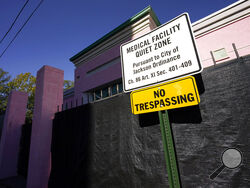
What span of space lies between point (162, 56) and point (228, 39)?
15.5 feet

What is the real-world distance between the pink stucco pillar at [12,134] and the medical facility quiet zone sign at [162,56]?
7663mm

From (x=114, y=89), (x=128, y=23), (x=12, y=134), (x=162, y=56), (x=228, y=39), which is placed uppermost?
(x=128, y=23)

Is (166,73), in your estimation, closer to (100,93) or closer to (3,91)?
(100,93)

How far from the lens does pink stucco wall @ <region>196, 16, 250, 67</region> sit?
178 inches

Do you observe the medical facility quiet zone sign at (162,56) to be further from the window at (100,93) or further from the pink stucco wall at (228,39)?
the window at (100,93)

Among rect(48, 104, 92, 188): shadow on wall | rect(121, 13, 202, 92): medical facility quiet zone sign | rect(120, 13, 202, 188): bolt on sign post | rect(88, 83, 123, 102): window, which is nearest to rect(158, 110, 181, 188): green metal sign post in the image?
rect(120, 13, 202, 188): bolt on sign post

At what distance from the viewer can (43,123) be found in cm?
443

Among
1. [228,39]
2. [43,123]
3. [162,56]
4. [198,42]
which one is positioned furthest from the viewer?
[198,42]

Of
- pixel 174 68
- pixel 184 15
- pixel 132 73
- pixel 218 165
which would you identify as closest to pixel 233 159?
pixel 218 165

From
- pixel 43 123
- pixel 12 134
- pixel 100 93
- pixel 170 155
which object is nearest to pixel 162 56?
pixel 170 155

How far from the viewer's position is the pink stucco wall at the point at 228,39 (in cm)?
452

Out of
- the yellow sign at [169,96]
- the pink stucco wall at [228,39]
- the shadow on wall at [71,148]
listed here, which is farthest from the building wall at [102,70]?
the yellow sign at [169,96]

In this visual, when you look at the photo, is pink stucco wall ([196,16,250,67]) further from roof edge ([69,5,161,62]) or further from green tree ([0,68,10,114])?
green tree ([0,68,10,114])

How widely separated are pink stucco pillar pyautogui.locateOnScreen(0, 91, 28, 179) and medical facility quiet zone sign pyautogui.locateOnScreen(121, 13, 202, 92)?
7.66 m
